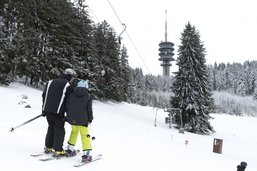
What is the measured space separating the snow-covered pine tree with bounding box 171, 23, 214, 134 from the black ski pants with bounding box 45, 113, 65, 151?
94.5 feet

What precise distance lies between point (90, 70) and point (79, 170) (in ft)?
103

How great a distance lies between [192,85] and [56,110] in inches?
1197

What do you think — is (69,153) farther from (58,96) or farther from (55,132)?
(58,96)

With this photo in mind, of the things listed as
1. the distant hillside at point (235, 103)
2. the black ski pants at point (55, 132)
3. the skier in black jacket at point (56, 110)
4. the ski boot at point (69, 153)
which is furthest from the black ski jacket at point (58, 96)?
the distant hillside at point (235, 103)

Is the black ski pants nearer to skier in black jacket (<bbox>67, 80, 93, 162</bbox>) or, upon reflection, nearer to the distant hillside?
skier in black jacket (<bbox>67, 80, 93, 162</bbox>)

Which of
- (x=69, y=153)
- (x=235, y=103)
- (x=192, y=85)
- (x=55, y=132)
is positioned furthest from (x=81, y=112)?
(x=235, y=103)

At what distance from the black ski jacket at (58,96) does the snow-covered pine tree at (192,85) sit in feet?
94.8

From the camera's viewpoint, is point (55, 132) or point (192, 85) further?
point (192, 85)

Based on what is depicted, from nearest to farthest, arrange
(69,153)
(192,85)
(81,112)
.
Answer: (81,112) → (69,153) → (192,85)

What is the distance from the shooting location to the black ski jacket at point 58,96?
707 centimetres

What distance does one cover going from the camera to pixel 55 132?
277 inches

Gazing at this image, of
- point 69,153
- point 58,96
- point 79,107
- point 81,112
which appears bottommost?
point 69,153

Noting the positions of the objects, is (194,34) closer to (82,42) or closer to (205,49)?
(205,49)

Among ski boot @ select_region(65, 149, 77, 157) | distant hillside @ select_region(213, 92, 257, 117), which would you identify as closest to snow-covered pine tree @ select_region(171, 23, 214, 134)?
ski boot @ select_region(65, 149, 77, 157)
